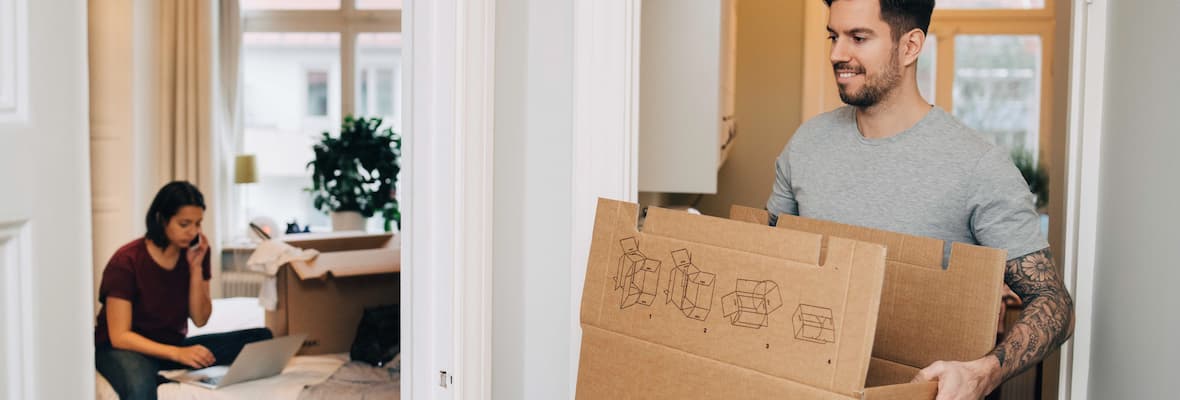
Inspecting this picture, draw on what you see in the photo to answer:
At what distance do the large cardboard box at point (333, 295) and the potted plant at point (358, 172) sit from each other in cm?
235

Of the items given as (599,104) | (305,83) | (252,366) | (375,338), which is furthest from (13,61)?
(305,83)

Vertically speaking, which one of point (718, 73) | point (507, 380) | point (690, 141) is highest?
point (718, 73)

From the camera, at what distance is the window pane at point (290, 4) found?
614cm

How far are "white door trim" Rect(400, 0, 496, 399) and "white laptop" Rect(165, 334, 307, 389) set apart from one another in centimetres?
144

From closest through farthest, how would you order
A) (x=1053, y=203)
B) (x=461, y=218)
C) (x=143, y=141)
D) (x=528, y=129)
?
(x=461, y=218)
(x=528, y=129)
(x=1053, y=203)
(x=143, y=141)

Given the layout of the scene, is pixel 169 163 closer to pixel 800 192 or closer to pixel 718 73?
pixel 718 73

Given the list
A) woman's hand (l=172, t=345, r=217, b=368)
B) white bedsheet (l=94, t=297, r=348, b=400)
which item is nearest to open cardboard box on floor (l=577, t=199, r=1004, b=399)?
white bedsheet (l=94, t=297, r=348, b=400)

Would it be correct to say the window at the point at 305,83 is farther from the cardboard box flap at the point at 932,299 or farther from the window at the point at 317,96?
the cardboard box flap at the point at 932,299

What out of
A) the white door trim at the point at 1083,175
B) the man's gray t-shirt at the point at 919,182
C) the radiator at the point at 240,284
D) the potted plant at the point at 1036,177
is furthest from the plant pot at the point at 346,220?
the white door trim at the point at 1083,175

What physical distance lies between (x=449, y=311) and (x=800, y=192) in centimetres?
67

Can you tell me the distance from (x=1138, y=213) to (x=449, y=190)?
1051 millimetres

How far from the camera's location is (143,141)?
5.48m

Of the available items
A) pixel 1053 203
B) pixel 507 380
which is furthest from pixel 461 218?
pixel 1053 203

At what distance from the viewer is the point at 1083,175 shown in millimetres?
1603
